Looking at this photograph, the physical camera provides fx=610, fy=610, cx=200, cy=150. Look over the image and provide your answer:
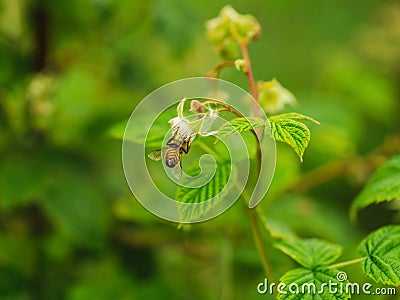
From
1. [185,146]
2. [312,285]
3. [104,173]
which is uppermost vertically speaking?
[104,173]

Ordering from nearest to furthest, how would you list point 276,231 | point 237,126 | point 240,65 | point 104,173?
point 237,126 → point 240,65 → point 276,231 → point 104,173

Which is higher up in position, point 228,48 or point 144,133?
point 228,48

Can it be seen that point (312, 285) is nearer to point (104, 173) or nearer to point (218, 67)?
point (218, 67)

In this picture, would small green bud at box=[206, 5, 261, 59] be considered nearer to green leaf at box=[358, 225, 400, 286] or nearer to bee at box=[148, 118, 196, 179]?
bee at box=[148, 118, 196, 179]

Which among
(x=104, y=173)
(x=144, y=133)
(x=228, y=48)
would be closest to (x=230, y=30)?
(x=228, y=48)

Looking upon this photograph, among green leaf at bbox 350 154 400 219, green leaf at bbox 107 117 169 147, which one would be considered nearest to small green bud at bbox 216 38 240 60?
green leaf at bbox 107 117 169 147

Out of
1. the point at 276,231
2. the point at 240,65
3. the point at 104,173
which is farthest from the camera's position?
the point at 104,173

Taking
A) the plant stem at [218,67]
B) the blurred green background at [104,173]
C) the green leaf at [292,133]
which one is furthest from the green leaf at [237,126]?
the blurred green background at [104,173]
